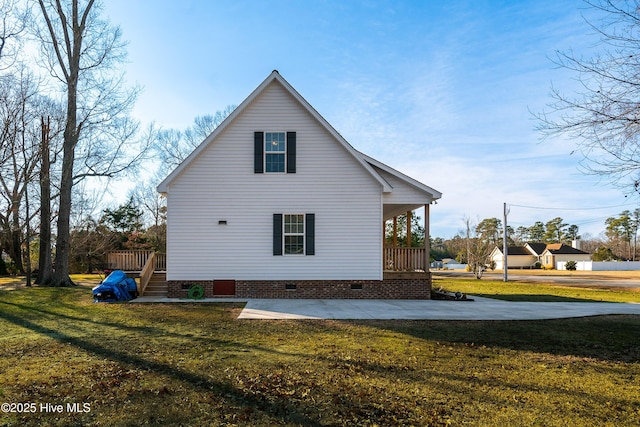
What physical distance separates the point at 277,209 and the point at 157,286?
5.68m

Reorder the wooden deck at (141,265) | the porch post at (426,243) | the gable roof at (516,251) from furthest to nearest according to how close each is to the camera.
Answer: the gable roof at (516,251) → the wooden deck at (141,265) → the porch post at (426,243)

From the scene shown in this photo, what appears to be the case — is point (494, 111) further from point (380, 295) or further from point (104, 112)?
point (104, 112)

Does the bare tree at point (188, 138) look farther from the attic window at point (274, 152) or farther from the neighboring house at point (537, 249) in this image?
the neighboring house at point (537, 249)

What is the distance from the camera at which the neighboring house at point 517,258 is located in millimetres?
65938

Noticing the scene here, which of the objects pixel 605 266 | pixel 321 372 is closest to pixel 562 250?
pixel 605 266

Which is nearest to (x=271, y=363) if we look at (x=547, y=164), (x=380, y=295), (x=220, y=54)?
(x=380, y=295)

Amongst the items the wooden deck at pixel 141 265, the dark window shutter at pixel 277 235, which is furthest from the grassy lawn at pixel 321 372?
the wooden deck at pixel 141 265

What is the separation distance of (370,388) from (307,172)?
10276 mm

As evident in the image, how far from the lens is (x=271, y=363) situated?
5809 mm

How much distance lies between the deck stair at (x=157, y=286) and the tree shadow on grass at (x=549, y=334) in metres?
8.82

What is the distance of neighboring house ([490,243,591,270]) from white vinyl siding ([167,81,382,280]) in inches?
2320

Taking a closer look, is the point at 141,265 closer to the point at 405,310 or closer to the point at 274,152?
the point at 274,152

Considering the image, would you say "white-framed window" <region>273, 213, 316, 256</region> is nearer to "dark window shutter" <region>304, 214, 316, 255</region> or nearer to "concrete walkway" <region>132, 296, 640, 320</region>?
"dark window shutter" <region>304, 214, 316, 255</region>

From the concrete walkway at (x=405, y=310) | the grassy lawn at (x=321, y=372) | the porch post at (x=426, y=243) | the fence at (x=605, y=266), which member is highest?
the porch post at (x=426, y=243)
